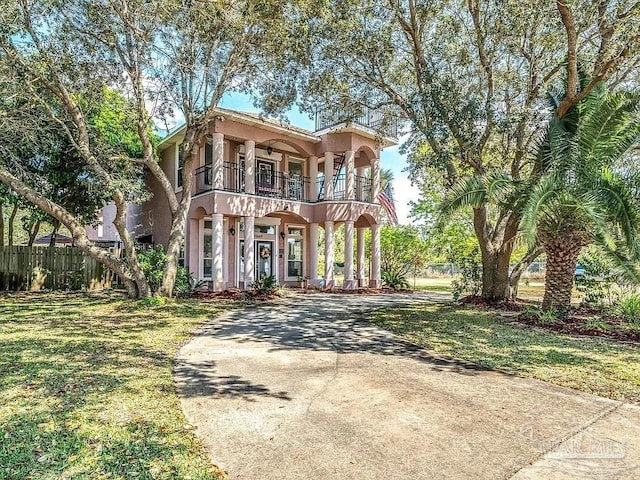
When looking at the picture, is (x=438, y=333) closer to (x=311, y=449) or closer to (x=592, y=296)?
(x=311, y=449)

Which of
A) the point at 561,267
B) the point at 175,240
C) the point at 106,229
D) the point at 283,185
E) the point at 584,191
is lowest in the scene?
the point at 561,267

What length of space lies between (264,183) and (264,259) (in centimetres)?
343

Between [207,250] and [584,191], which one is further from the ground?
[584,191]

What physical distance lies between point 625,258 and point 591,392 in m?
4.96

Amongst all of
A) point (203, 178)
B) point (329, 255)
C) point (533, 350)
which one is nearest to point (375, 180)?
point (329, 255)

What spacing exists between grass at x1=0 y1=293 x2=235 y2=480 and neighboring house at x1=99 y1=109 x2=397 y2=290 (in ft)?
27.0

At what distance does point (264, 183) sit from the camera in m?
18.6

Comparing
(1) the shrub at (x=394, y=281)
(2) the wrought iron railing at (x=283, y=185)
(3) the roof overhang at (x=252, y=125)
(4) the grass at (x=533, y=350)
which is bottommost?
(4) the grass at (x=533, y=350)

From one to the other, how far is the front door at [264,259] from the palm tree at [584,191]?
11.5m

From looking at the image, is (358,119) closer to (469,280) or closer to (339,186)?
(339,186)

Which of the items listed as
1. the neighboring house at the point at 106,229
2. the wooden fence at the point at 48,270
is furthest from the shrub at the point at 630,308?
the neighboring house at the point at 106,229

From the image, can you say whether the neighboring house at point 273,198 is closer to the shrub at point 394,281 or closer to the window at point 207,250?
the window at point 207,250

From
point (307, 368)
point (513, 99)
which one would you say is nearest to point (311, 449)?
point (307, 368)

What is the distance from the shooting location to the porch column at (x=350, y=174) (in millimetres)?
18172
